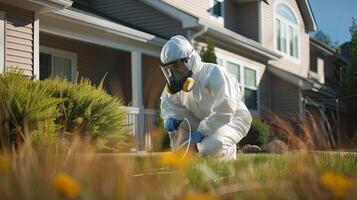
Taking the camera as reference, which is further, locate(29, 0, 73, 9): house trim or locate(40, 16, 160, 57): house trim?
locate(40, 16, 160, 57): house trim

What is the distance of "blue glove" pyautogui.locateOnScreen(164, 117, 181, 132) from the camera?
209 inches

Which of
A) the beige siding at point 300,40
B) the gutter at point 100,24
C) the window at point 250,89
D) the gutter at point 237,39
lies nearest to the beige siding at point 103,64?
the gutter at point 100,24

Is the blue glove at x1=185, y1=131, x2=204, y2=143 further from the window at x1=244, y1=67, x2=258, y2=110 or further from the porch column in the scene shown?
the window at x1=244, y1=67, x2=258, y2=110

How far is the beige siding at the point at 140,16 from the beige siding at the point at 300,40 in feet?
21.5

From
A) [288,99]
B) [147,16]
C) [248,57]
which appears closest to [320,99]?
[288,99]

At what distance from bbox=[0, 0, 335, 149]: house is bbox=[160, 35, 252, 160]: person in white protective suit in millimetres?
5242

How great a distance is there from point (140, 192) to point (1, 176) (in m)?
0.42

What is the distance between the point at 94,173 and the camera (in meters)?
1.67

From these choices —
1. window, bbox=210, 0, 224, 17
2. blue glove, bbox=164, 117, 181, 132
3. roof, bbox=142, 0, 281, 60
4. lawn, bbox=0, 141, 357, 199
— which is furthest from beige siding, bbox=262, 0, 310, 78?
lawn, bbox=0, 141, 357, 199

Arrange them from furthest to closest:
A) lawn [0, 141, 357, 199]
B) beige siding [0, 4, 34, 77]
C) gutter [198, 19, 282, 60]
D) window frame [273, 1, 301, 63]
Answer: window frame [273, 1, 301, 63]
gutter [198, 19, 282, 60]
beige siding [0, 4, 34, 77]
lawn [0, 141, 357, 199]

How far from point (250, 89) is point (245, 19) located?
3235 millimetres

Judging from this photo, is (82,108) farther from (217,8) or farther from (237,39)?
(217,8)

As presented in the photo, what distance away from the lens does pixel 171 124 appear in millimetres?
5312

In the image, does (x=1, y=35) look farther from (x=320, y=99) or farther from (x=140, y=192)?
(x=320, y=99)
